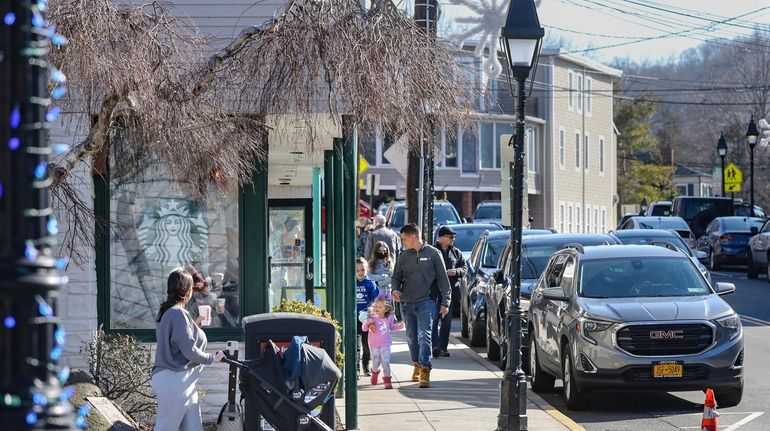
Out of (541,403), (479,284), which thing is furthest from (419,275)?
(479,284)

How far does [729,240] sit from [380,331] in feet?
87.4

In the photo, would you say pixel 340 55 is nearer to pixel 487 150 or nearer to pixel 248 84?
pixel 248 84

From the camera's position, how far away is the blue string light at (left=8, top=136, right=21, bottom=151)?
2.64 m

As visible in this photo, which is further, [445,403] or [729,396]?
[445,403]

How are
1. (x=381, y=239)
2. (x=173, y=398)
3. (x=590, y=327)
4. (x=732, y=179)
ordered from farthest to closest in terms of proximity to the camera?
(x=732, y=179) → (x=381, y=239) → (x=590, y=327) → (x=173, y=398)

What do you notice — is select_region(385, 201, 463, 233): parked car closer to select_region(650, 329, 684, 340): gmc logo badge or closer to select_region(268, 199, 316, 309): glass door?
select_region(268, 199, 316, 309): glass door

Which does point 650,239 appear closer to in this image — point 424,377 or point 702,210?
point 424,377

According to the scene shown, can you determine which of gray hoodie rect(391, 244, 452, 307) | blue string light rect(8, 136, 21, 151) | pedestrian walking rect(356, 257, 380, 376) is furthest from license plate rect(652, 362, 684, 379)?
blue string light rect(8, 136, 21, 151)

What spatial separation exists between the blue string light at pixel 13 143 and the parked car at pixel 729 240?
36.9 meters

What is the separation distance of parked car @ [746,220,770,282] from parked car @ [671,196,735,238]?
1160 centimetres

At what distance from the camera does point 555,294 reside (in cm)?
1370

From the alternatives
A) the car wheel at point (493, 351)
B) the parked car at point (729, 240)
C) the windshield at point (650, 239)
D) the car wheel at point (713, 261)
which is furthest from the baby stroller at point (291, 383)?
the car wheel at point (713, 261)

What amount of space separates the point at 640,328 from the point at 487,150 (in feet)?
142

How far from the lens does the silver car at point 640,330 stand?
12414 mm
